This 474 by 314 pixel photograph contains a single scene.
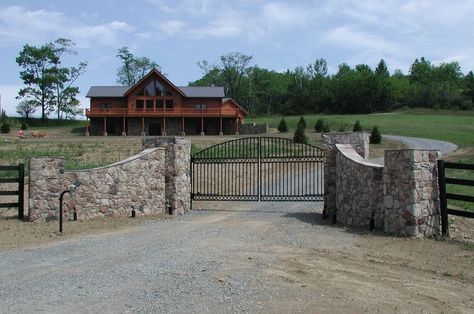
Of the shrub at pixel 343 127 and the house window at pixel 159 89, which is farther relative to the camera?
the house window at pixel 159 89

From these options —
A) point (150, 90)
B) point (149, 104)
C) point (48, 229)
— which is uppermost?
point (150, 90)

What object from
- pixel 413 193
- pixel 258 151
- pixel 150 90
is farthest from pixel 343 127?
pixel 413 193

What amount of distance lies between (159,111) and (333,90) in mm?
51656

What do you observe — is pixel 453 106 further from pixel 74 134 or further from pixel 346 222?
pixel 346 222

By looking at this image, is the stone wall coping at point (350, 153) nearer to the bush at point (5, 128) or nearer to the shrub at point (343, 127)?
the shrub at point (343, 127)

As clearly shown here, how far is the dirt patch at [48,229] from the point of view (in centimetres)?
1084

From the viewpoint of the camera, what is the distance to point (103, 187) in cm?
1352

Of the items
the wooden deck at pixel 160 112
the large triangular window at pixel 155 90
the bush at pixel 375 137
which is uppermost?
the large triangular window at pixel 155 90

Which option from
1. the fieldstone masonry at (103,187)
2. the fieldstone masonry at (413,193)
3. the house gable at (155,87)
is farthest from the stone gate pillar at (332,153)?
the house gable at (155,87)

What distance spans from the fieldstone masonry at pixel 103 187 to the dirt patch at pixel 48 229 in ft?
1.03

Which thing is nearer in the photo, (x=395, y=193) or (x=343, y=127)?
(x=395, y=193)

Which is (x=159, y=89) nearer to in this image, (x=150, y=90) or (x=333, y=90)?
(x=150, y=90)

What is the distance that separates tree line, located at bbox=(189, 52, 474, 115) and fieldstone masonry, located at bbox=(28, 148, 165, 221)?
278ft

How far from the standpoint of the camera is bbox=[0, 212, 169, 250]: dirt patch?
1084 cm
